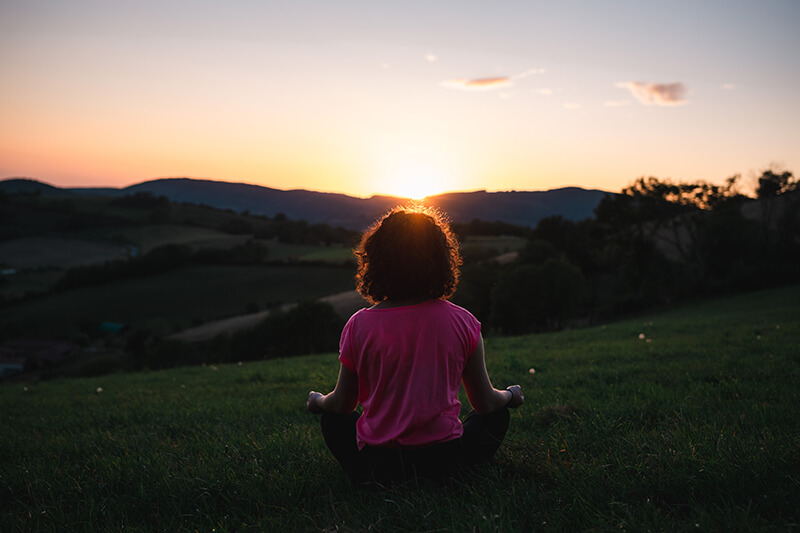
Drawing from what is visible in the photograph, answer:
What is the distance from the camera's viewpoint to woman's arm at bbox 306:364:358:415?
3.12 metres

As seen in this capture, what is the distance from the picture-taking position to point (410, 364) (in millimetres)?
2951

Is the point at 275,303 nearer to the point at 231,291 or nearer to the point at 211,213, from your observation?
the point at 231,291

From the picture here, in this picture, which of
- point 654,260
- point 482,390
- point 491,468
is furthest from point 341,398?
point 654,260

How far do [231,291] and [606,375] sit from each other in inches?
2809

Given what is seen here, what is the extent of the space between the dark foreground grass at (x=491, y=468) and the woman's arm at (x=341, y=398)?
562 mm

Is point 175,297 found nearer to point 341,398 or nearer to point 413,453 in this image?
point 341,398

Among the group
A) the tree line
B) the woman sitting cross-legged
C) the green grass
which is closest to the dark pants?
the woman sitting cross-legged

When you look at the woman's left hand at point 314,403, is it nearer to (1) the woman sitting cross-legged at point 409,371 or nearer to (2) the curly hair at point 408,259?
(1) the woman sitting cross-legged at point 409,371

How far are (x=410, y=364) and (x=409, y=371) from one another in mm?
49

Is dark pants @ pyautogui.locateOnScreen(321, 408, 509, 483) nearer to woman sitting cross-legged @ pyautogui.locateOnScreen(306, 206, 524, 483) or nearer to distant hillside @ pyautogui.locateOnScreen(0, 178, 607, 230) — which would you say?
woman sitting cross-legged @ pyautogui.locateOnScreen(306, 206, 524, 483)

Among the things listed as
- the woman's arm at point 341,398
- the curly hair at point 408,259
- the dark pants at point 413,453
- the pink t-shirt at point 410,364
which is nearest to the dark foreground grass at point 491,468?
the dark pants at point 413,453

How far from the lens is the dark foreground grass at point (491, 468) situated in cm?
263

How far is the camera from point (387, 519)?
2.67 meters

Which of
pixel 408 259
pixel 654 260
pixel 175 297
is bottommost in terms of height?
pixel 175 297
